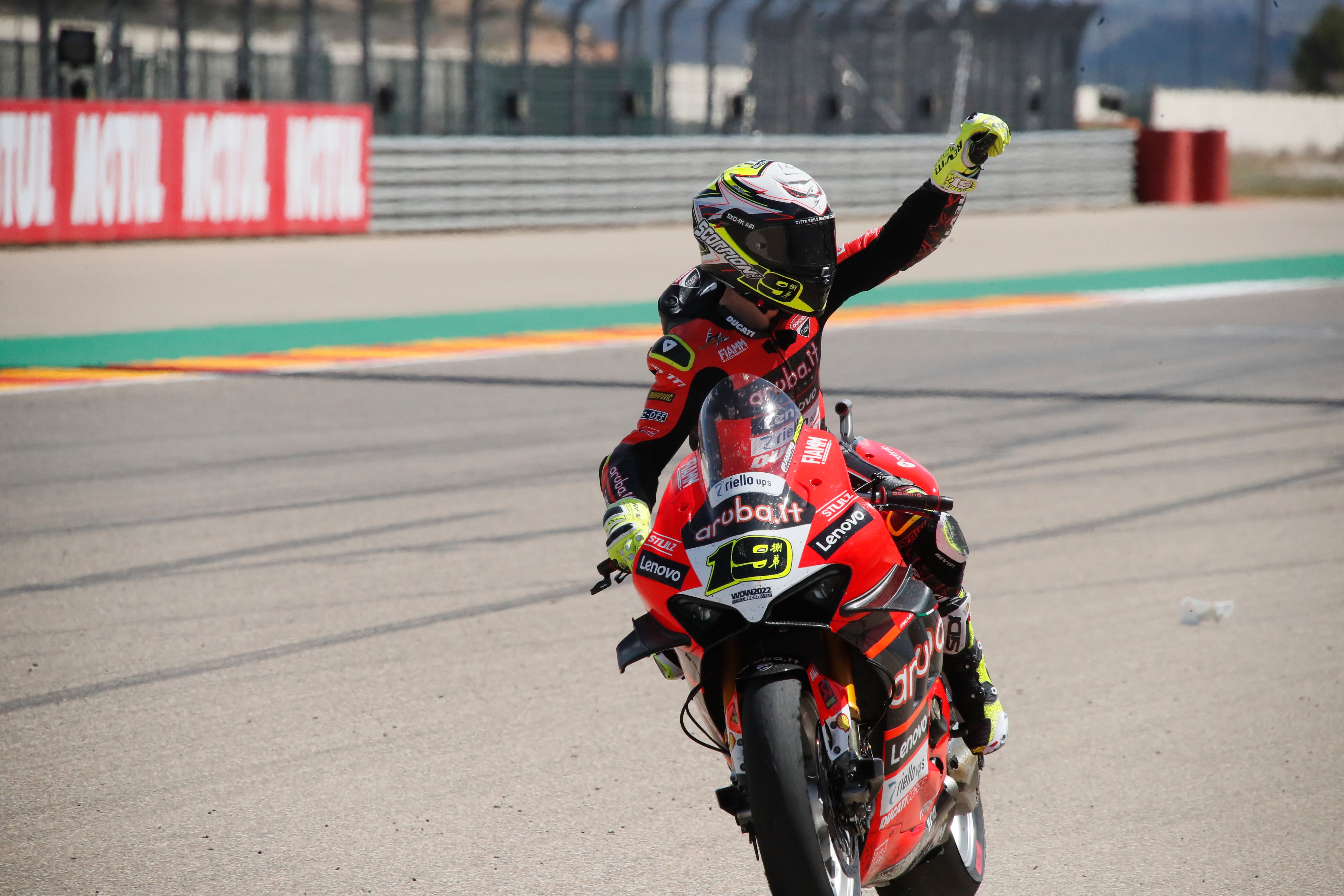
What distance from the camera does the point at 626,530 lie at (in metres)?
3.01

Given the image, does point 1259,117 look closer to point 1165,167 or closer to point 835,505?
point 1165,167

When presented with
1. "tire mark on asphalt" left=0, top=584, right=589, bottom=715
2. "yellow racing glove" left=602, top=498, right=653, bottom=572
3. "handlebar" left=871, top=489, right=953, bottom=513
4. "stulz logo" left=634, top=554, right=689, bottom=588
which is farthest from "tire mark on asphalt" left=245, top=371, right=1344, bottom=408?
"stulz logo" left=634, top=554, right=689, bottom=588

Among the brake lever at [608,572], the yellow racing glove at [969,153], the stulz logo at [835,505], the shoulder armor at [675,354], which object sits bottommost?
the brake lever at [608,572]

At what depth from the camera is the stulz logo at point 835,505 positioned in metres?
2.85

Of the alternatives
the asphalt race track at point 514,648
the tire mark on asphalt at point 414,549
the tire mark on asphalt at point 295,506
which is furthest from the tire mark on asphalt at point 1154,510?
the tire mark on asphalt at point 295,506

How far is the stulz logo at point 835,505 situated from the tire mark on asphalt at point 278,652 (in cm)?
294

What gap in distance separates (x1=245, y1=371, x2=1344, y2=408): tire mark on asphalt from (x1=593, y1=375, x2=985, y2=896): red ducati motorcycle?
711cm

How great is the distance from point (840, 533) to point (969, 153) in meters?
1.44

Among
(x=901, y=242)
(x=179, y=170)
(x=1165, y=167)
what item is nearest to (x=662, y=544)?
(x=901, y=242)

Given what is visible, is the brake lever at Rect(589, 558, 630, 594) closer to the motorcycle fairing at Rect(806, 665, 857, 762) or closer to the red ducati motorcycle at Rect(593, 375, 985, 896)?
the red ducati motorcycle at Rect(593, 375, 985, 896)

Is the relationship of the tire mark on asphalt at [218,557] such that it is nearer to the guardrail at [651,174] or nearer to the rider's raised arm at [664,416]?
the rider's raised arm at [664,416]

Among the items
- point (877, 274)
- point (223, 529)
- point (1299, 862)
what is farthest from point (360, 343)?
point (1299, 862)

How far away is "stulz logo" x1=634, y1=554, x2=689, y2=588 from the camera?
2816 millimetres

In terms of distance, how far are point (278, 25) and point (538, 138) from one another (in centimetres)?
374
